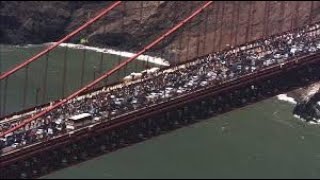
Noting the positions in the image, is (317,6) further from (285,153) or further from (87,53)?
(285,153)

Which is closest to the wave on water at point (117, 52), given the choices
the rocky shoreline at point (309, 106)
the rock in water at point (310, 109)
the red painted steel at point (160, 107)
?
the rocky shoreline at point (309, 106)

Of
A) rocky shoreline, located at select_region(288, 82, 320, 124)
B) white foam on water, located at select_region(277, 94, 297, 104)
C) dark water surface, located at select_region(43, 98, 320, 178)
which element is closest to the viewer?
dark water surface, located at select_region(43, 98, 320, 178)

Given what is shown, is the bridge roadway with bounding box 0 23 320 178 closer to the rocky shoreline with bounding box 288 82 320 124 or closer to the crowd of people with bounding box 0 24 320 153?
the crowd of people with bounding box 0 24 320 153

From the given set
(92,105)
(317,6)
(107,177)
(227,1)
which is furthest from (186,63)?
(227,1)

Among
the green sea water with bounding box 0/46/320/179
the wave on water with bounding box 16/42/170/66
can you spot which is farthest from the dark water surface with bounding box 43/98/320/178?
the wave on water with bounding box 16/42/170/66

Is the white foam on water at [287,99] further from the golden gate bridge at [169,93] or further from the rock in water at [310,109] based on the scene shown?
the golden gate bridge at [169,93]

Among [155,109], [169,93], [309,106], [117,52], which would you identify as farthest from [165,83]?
[117,52]
